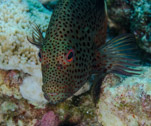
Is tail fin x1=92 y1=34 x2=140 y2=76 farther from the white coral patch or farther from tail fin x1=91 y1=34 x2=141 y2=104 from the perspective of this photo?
the white coral patch

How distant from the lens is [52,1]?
18.5 ft

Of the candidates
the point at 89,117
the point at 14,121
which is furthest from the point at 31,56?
the point at 89,117

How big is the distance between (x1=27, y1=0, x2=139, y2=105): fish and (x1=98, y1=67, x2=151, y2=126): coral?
26 cm

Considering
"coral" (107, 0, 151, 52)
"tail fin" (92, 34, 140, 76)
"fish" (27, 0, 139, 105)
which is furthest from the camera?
"coral" (107, 0, 151, 52)

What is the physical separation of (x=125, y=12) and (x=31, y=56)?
10.6ft

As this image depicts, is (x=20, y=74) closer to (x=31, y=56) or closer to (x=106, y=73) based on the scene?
(x=31, y=56)

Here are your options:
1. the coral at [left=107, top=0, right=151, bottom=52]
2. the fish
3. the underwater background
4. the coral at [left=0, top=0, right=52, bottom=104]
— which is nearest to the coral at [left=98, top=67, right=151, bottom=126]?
the underwater background

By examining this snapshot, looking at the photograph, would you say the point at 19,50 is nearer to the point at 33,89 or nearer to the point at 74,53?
the point at 33,89

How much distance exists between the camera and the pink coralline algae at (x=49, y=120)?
360 centimetres

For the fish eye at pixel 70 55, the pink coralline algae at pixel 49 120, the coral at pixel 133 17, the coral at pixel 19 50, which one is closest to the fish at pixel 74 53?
the fish eye at pixel 70 55

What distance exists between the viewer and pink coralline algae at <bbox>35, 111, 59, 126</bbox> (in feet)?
11.8

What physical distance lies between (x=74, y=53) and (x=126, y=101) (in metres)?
1.22

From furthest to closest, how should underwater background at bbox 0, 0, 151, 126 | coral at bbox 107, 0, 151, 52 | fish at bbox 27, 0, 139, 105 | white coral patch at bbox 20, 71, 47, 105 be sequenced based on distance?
coral at bbox 107, 0, 151, 52
white coral patch at bbox 20, 71, 47, 105
underwater background at bbox 0, 0, 151, 126
fish at bbox 27, 0, 139, 105

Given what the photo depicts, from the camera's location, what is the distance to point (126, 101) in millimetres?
2645
